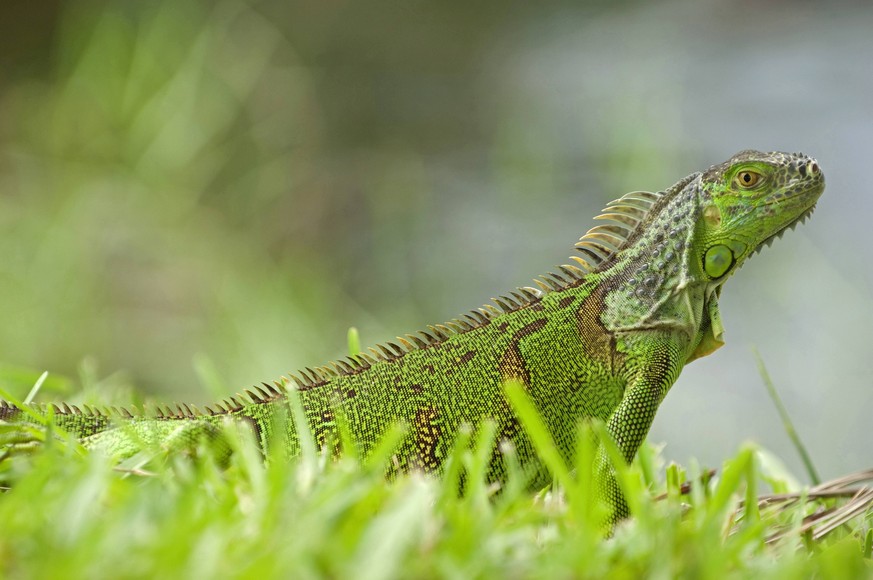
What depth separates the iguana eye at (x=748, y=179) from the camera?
268 centimetres

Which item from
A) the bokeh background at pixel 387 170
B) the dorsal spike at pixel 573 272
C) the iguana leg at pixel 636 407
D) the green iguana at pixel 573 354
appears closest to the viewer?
the iguana leg at pixel 636 407

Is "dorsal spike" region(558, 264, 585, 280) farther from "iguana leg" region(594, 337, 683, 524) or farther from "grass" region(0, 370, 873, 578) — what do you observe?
"grass" region(0, 370, 873, 578)

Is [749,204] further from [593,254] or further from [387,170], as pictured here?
[387,170]

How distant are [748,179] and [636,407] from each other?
0.84 m

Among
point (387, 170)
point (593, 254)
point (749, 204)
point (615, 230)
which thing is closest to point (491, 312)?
point (593, 254)

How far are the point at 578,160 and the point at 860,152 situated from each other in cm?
268

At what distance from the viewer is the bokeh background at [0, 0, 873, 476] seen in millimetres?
6648

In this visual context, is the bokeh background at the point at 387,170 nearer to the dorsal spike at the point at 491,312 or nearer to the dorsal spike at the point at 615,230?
the dorsal spike at the point at 615,230

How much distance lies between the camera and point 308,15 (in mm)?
10109

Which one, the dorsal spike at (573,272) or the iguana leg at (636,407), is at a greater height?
the dorsal spike at (573,272)

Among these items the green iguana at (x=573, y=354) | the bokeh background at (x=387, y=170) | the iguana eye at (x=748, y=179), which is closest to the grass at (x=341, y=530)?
the green iguana at (x=573, y=354)

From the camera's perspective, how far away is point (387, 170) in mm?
9250

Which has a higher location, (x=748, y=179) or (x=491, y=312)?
(x=748, y=179)

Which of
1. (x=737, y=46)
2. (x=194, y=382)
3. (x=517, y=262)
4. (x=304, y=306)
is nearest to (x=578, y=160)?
(x=517, y=262)
